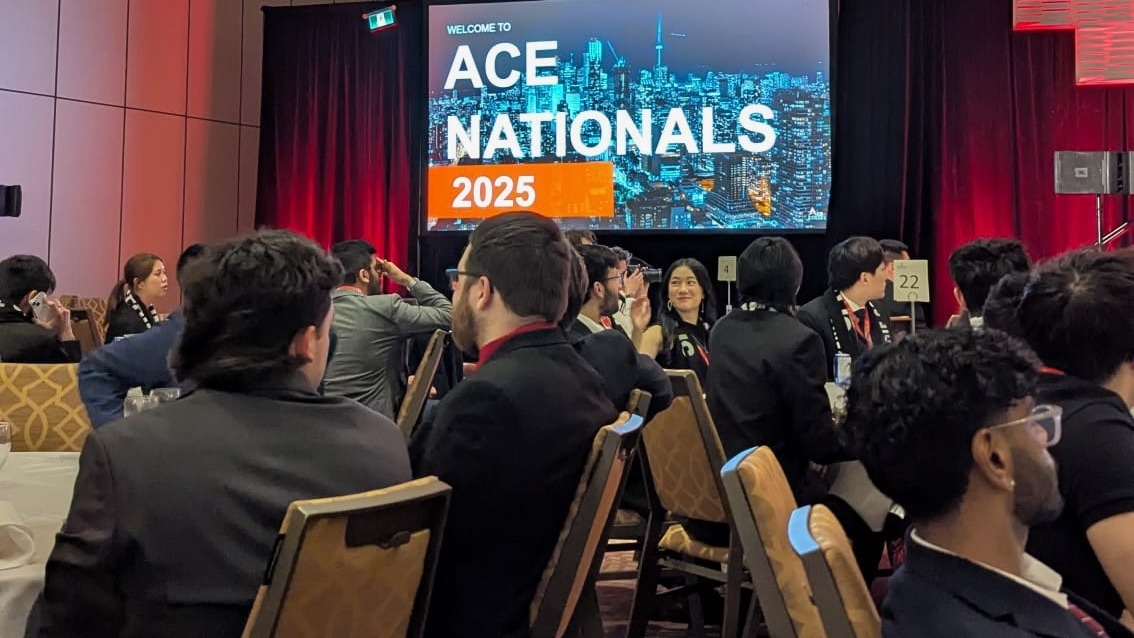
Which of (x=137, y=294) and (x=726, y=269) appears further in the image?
(x=726, y=269)

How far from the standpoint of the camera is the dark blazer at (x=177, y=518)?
3.93 ft

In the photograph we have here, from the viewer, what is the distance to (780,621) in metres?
Answer: 1.25

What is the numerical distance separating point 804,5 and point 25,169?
570cm

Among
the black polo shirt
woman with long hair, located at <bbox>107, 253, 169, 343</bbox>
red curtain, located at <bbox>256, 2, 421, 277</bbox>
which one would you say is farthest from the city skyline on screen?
the black polo shirt

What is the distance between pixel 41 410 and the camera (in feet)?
9.43

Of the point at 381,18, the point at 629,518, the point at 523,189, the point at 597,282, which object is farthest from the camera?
the point at 381,18

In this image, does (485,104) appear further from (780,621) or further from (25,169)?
(780,621)

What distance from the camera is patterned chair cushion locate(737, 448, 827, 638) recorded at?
1.24m

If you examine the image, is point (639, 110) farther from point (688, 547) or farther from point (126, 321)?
point (688, 547)

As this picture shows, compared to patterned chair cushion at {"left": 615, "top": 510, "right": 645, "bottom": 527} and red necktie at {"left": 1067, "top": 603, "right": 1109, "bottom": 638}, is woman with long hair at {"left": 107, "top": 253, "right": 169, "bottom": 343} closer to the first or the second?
patterned chair cushion at {"left": 615, "top": 510, "right": 645, "bottom": 527}

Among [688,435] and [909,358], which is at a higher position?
[909,358]

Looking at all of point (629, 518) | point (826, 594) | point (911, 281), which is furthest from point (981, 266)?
point (826, 594)

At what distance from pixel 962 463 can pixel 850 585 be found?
0.18 meters

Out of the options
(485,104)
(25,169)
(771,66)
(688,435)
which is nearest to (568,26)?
(485,104)
